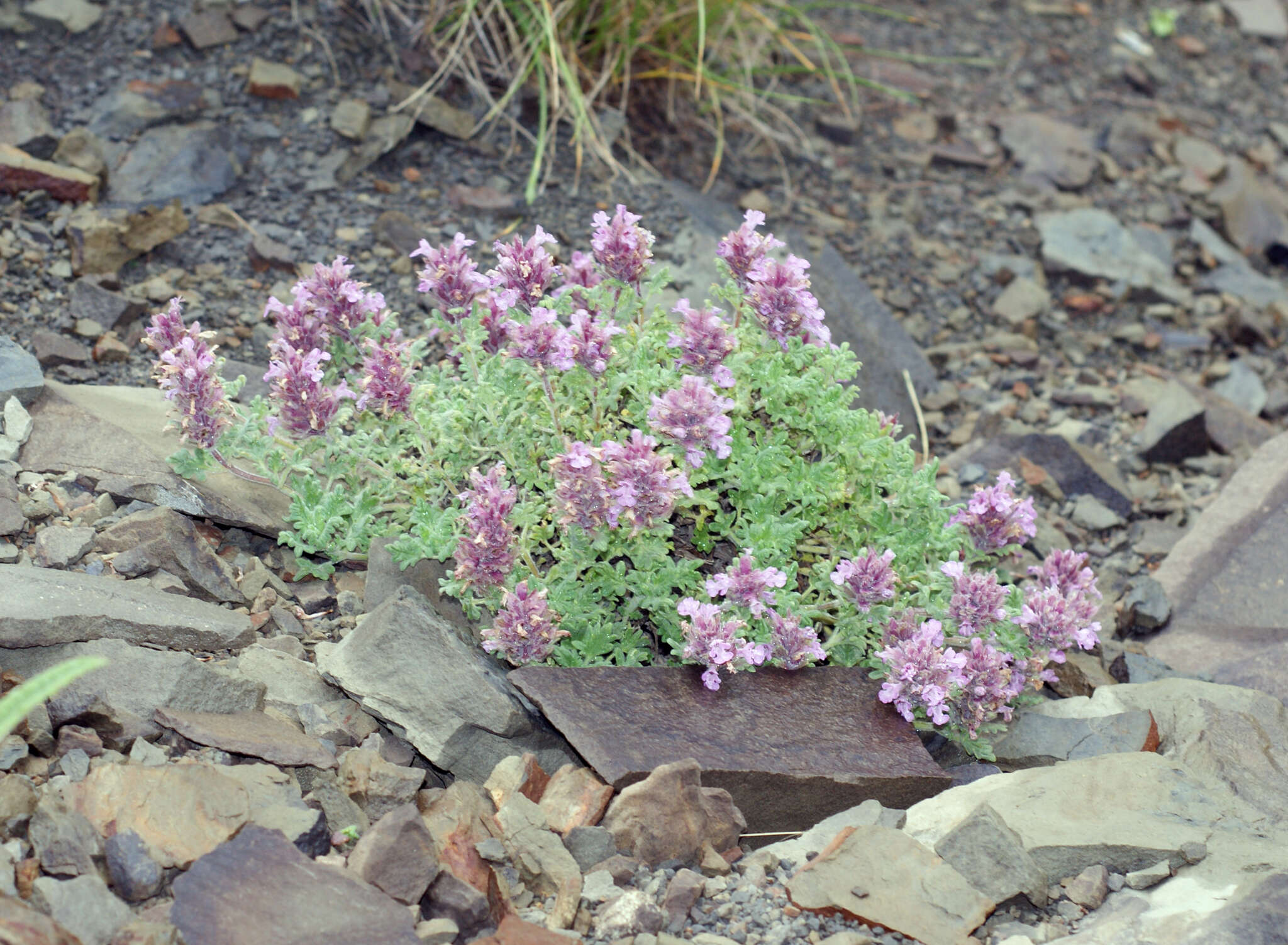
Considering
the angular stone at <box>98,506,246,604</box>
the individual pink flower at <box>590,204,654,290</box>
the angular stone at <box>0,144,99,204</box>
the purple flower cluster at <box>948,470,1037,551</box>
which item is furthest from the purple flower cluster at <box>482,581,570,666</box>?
the angular stone at <box>0,144,99,204</box>

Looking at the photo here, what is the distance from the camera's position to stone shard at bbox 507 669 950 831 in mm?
3271

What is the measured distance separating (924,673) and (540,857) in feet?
3.83

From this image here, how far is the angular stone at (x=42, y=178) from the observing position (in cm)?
538

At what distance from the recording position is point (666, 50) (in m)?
7.00

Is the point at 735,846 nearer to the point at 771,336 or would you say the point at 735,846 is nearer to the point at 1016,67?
the point at 771,336

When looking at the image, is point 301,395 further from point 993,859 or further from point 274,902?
point 993,859

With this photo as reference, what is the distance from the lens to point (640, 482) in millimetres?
3207

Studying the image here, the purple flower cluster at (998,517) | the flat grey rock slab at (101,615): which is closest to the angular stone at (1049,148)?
the purple flower cluster at (998,517)

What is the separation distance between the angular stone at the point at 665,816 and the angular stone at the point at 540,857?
0.51 ft

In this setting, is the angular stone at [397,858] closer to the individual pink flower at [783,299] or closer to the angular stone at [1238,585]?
the individual pink flower at [783,299]

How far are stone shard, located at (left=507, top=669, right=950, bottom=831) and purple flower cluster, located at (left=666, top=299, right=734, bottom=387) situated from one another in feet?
2.82

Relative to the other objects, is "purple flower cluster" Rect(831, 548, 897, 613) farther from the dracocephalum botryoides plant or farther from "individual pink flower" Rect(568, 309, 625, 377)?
"individual pink flower" Rect(568, 309, 625, 377)

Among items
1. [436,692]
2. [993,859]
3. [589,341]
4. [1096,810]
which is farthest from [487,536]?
[1096,810]

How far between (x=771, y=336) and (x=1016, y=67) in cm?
634
